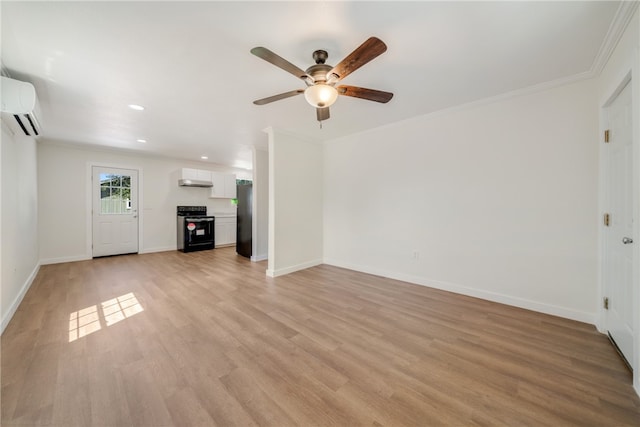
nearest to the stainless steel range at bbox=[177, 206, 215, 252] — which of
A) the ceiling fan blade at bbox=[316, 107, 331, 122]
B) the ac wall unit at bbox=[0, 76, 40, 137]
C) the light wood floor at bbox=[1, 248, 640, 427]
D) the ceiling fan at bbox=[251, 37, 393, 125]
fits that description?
the light wood floor at bbox=[1, 248, 640, 427]

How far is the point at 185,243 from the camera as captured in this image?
5.91 meters

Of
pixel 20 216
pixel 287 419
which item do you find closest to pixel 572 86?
pixel 287 419

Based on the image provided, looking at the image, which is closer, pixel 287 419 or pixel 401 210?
pixel 287 419

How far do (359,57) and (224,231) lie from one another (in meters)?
6.23

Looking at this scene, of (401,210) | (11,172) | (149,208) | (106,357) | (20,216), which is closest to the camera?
(106,357)

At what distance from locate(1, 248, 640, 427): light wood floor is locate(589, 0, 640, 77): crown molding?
238cm

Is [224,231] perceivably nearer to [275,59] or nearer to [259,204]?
[259,204]

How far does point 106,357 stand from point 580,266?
430 centimetres

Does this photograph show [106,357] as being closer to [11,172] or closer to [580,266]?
[11,172]

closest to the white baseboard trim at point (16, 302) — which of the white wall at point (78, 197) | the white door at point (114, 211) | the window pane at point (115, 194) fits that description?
the white wall at point (78, 197)

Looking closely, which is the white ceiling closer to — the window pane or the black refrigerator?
the black refrigerator

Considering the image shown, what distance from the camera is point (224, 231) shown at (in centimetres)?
680

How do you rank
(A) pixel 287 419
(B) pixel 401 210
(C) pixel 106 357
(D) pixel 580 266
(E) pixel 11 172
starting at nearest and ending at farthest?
(A) pixel 287 419, (C) pixel 106 357, (D) pixel 580 266, (E) pixel 11 172, (B) pixel 401 210

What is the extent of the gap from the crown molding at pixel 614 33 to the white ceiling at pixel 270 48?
3 centimetres
